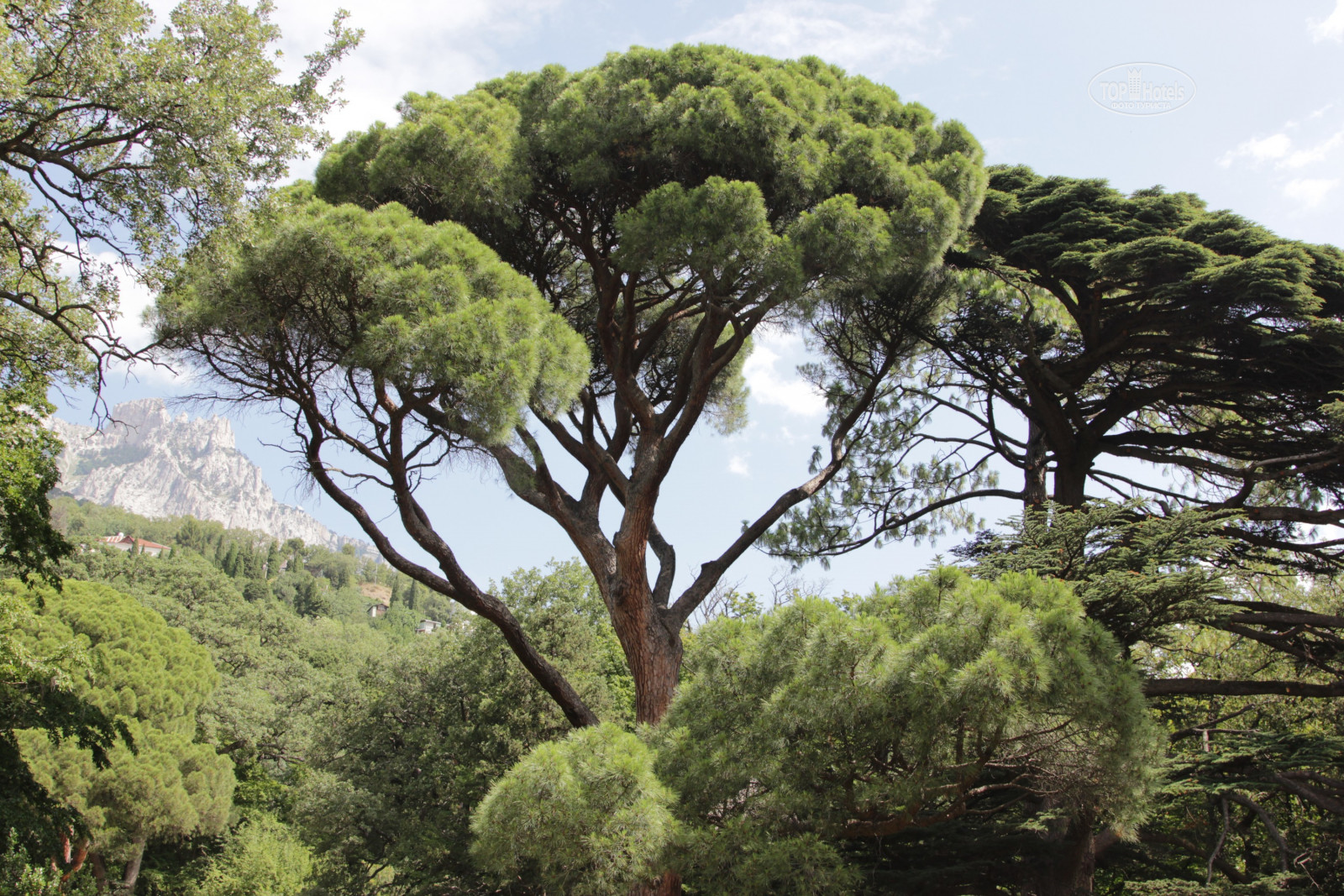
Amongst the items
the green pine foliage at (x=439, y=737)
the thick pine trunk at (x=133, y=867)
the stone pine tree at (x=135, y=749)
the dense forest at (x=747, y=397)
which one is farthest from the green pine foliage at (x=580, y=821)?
the thick pine trunk at (x=133, y=867)

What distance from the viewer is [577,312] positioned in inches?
352

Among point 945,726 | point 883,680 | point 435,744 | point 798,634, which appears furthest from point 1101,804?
point 435,744

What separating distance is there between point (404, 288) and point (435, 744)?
9.25 m

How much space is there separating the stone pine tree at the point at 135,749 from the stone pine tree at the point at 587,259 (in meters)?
13.2

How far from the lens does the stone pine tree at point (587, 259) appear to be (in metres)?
6.11

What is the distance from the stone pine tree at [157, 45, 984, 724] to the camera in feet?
20.0

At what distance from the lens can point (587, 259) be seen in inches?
311

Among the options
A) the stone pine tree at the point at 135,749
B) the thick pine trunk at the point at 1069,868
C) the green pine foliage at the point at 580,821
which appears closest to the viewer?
the green pine foliage at the point at 580,821

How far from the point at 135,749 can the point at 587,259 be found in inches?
594

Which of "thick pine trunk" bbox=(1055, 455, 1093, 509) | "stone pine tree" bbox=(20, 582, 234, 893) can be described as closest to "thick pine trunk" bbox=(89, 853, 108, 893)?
"stone pine tree" bbox=(20, 582, 234, 893)

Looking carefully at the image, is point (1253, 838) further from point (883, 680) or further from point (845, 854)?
point (883, 680)

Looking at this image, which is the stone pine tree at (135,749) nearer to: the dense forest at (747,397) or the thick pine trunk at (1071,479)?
the dense forest at (747,397)

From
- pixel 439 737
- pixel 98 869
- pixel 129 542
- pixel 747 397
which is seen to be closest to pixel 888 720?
pixel 747 397

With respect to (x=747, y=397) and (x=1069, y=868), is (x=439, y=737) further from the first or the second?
(x=1069, y=868)
